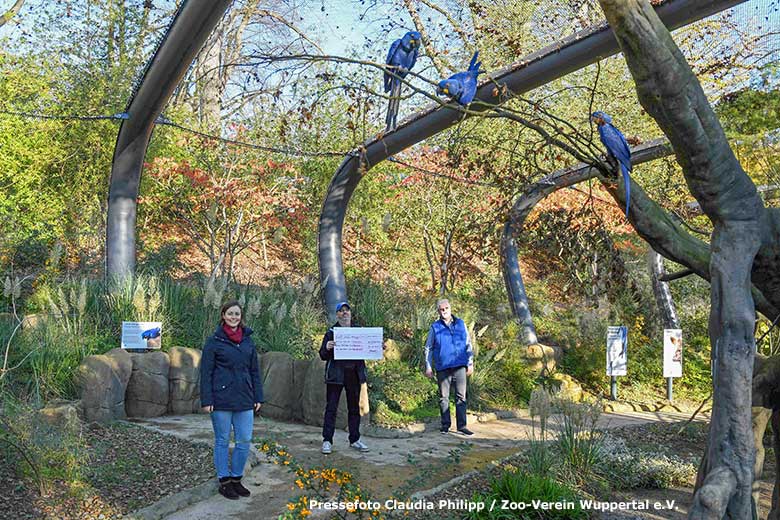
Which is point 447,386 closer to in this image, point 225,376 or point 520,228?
point 225,376

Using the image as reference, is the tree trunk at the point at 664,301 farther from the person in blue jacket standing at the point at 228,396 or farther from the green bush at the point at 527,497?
the person in blue jacket standing at the point at 228,396

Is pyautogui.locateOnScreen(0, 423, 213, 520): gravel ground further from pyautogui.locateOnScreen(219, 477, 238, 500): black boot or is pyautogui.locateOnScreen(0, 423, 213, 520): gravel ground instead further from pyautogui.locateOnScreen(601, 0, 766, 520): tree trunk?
pyautogui.locateOnScreen(601, 0, 766, 520): tree trunk

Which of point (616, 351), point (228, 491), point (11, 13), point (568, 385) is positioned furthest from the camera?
point (11, 13)

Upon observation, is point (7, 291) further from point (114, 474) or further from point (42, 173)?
point (42, 173)

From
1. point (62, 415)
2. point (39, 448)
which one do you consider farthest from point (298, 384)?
point (39, 448)

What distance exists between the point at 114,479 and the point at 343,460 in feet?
6.17

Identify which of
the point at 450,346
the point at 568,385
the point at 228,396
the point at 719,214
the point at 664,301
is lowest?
the point at 568,385

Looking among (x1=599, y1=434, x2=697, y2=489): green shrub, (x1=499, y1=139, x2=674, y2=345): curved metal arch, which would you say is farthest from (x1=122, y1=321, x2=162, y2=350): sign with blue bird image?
(x1=499, y1=139, x2=674, y2=345): curved metal arch

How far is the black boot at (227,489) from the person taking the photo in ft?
16.2

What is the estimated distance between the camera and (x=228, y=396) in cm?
498

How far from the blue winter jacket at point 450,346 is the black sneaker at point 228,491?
9.28 ft

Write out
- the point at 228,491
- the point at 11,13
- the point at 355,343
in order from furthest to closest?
the point at 11,13 < the point at 355,343 < the point at 228,491

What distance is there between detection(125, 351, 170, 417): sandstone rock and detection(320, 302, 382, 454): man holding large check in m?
2.18

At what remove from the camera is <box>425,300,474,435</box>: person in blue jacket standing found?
7.30 meters
